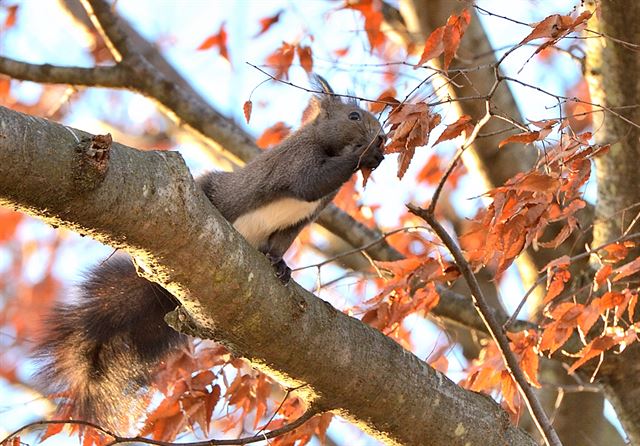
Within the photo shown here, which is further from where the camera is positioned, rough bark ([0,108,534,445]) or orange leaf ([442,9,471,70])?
orange leaf ([442,9,471,70])

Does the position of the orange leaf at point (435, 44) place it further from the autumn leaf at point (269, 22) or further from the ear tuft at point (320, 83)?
the autumn leaf at point (269, 22)

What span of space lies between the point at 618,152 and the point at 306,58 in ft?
6.45

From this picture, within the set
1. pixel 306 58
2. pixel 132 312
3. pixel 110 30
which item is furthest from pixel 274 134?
pixel 132 312

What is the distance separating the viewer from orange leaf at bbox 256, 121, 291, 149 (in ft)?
18.9

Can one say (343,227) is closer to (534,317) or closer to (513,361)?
(534,317)

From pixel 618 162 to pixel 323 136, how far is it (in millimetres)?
1548

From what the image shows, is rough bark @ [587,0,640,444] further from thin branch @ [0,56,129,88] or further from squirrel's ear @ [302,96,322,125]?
thin branch @ [0,56,129,88]

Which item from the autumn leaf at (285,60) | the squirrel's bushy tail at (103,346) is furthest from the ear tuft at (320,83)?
the squirrel's bushy tail at (103,346)

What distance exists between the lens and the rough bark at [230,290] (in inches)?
90.7

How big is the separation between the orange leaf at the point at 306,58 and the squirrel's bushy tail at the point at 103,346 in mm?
1886

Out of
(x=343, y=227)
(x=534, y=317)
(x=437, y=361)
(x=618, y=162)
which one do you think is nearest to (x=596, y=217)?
(x=618, y=162)

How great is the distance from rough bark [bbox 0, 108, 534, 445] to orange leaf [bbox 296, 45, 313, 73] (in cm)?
231

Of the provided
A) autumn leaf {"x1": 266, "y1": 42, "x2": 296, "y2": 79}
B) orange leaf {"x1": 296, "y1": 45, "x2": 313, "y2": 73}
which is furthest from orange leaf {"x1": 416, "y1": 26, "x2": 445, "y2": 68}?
autumn leaf {"x1": 266, "y1": 42, "x2": 296, "y2": 79}

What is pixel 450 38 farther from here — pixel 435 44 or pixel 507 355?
pixel 507 355
